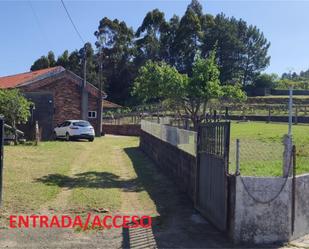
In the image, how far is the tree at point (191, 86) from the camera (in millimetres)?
15812

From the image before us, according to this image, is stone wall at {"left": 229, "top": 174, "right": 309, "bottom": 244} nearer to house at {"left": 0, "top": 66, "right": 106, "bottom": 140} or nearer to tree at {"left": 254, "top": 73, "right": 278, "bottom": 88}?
house at {"left": 0, "top": 66, "right": 106, "bottom": 140}

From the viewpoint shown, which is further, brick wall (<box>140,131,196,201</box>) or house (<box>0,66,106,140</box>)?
house (<box>0,66,106,140</box>)

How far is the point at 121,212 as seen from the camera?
32.6 feet

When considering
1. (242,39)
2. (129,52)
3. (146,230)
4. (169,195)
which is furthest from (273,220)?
(242,39)

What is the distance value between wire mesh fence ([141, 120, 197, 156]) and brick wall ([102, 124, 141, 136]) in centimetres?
1793

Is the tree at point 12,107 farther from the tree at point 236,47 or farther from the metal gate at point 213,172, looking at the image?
the tree at point 236,47

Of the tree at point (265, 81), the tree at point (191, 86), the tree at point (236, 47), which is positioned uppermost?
the tree at point (236, 47)

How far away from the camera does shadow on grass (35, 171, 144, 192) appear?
13008mm

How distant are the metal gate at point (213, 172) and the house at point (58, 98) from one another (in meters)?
26.1

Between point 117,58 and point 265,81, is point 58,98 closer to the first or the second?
point 117,58

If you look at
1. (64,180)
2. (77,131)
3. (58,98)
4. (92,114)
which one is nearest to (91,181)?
(64,180)

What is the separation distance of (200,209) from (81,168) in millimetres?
7506

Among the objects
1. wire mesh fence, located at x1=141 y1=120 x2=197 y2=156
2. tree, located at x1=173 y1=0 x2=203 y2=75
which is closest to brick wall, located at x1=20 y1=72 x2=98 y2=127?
wire mesh fence, located at x1=141 y1=120 x2=197 y2=156

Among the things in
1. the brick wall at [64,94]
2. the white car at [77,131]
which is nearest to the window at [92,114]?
the brick wall at [64,94]
